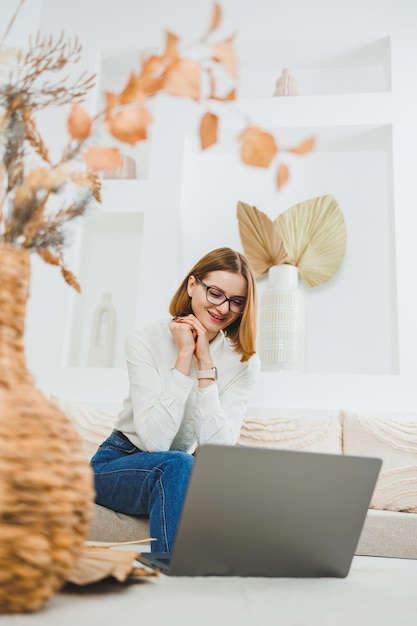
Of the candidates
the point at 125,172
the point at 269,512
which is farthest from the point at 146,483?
the point at 125,172

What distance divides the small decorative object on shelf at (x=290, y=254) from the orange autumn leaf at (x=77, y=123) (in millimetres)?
2454

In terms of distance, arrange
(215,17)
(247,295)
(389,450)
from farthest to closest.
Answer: (389,450) → (247,295) → (215,17)

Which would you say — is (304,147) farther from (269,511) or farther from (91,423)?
(91,423)

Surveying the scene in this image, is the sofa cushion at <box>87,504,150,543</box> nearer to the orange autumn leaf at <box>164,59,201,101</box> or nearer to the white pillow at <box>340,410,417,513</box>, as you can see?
the white pillow at <box>340,410,417,513</box>

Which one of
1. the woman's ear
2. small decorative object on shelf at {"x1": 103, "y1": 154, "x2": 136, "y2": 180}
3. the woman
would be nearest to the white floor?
the woman

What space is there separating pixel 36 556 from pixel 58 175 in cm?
37

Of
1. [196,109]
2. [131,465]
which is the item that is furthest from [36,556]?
[196,109]

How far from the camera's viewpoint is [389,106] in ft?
10.8

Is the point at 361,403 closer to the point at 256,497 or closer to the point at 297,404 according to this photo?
the point at 297,404

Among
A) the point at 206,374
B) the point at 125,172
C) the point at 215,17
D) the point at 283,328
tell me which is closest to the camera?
the point at 215,17

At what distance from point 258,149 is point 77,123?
18cm

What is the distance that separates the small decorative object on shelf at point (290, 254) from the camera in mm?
3033

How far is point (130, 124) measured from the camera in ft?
1.92

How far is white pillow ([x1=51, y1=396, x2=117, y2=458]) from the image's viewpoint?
2.54 m
